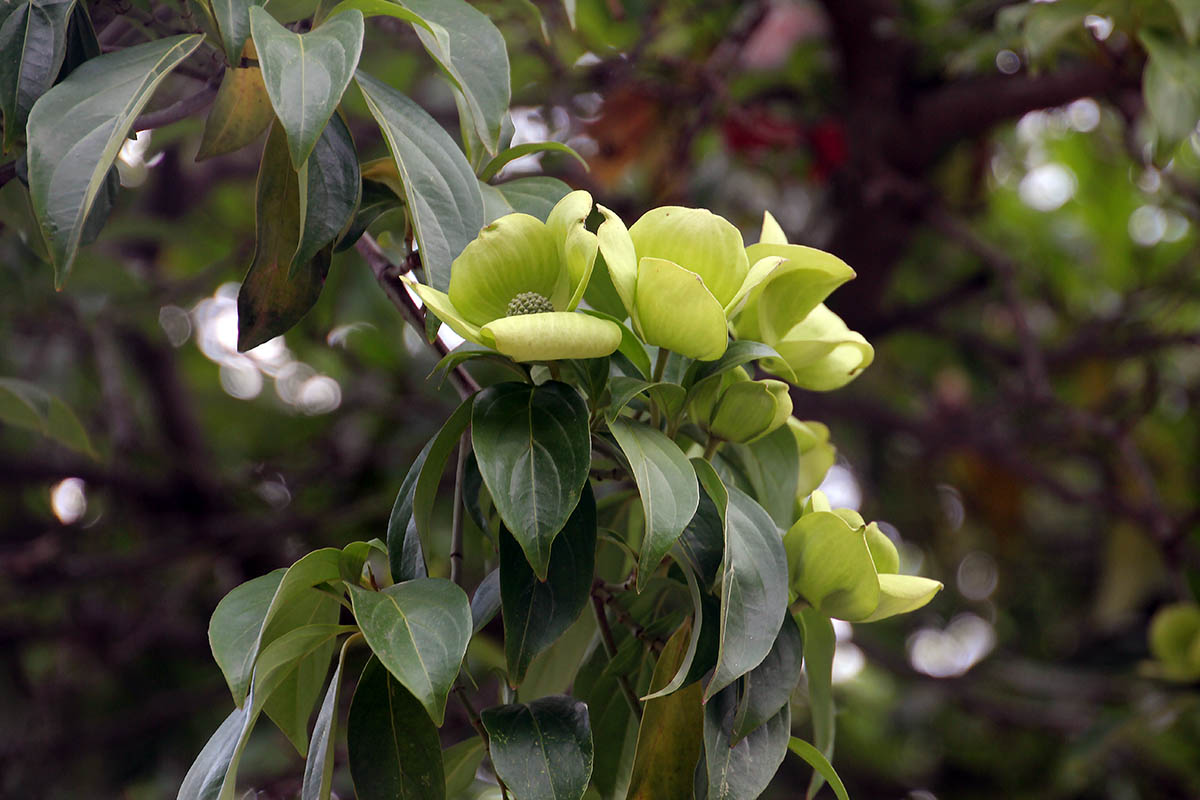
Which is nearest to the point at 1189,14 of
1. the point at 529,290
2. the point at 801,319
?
the point at 801,319

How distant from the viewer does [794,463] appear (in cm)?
63

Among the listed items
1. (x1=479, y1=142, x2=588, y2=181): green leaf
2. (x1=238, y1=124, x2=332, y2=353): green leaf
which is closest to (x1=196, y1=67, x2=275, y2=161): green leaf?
(x1=238, y1=124, x2=332, y2=353): green leaf

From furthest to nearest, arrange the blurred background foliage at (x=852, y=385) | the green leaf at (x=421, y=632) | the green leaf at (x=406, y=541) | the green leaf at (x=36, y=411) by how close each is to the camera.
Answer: the blurred background foliage at (x=852, y=385), the green leaf at (x=36, y=411), the green leaf at (x=406, y=541), the green leaf at (x=421, y=632)

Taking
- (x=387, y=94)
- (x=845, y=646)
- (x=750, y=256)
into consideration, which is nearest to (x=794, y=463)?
(x=750, y=256)

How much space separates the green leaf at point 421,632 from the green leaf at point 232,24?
0.90 ft

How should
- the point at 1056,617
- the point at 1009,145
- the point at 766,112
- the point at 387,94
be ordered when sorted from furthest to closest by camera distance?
the point at 1056,617
the point at 1009,145
the point at 766,112
the point at 387,94

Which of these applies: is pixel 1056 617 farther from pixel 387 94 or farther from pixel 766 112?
pixel 387 94

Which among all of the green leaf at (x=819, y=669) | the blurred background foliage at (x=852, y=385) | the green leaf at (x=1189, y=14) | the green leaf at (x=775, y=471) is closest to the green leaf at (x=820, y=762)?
the green leaf at (x=819, y=669)

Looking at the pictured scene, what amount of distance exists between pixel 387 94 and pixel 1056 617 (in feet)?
7.79

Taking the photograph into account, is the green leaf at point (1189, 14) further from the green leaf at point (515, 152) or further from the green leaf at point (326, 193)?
the green leaf at point (326, 193)

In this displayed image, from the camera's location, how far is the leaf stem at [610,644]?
23.8 inches

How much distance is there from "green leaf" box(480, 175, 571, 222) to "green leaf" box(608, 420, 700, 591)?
0.18 metres

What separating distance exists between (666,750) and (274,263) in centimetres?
36

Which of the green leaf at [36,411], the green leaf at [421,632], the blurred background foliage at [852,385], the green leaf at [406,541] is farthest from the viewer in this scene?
the blurred background foliage at [852,385]
